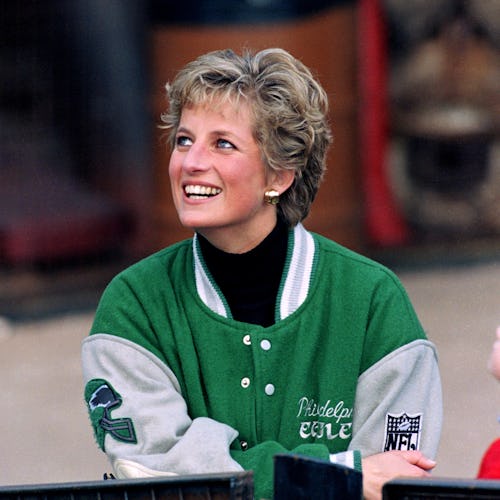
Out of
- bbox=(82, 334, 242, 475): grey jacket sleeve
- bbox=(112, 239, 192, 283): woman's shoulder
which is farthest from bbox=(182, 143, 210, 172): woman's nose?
bbox=(82, 334, 242, 475): grey jacket sleeve

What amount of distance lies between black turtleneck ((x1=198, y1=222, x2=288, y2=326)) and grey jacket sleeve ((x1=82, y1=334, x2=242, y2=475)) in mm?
199

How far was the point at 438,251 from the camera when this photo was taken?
684cm

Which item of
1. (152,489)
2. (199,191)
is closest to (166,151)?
(199,191)

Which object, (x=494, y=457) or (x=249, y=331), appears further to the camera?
(x=249, y=331)

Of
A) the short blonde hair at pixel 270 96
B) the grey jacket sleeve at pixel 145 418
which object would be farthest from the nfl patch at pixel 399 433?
the short blonde hair at pixel 270 96

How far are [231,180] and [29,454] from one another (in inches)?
98.3

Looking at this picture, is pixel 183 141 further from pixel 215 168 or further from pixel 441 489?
pixel 441 489

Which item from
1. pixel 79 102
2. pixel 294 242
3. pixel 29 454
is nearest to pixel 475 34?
pixel 79 102

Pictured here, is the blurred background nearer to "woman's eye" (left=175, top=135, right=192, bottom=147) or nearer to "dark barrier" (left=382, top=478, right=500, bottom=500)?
"woman's eye" (left=175, top=135, right=192, bottom=147)

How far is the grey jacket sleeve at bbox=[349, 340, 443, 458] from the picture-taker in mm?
2459

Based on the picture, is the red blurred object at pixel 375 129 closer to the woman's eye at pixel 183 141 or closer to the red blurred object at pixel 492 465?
the woman's eye at pixel 183 141

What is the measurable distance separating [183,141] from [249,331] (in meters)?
0.40

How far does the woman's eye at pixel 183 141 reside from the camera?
8.30 ft

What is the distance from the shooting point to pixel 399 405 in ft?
8.11
